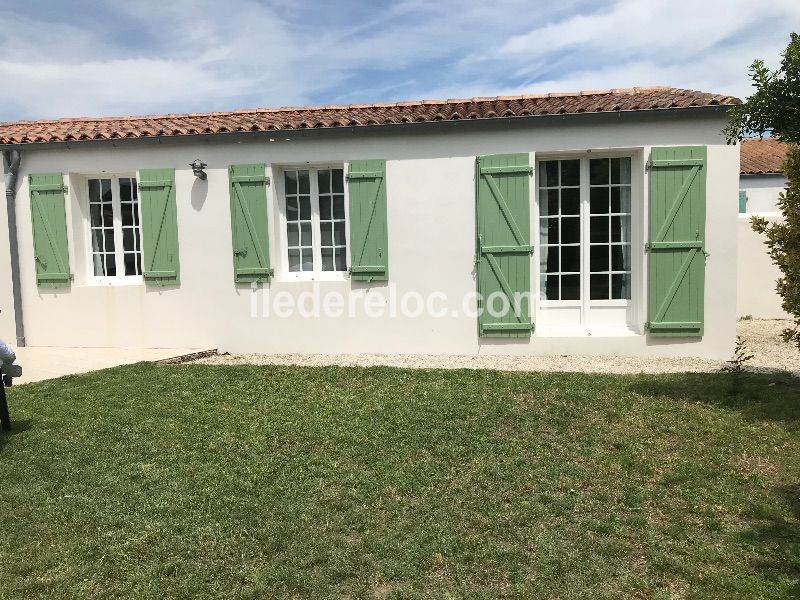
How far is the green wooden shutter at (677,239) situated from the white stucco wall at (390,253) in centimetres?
14

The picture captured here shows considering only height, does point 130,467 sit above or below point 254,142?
below

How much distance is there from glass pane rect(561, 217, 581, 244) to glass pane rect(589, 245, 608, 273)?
232 millimetres

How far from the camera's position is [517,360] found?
22.7 ft

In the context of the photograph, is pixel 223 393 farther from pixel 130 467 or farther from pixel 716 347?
pixel 716 347

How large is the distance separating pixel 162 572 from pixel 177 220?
5.72m

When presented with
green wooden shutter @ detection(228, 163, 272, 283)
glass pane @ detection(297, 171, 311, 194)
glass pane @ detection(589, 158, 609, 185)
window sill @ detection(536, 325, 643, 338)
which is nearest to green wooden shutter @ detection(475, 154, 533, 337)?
window sill @ detection(536, 325, 643, 338)

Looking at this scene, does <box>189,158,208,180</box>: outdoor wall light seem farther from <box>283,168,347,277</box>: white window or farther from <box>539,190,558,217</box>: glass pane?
<box>539,190,558,217</box>: glass pane

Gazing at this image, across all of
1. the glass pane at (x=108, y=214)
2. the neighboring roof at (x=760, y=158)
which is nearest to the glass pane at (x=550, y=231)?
the glass pane at (x=108, y=214)

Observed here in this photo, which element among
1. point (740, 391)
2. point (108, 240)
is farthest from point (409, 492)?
point (108, 240)

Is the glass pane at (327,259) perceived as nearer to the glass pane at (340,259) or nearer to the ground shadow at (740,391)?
the glass pane at (340,259)

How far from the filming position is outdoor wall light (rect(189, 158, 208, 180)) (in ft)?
24.1

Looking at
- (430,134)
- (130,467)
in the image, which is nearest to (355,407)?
(130,467)

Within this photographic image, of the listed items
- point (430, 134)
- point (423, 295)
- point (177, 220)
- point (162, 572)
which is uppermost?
point (430, 134)

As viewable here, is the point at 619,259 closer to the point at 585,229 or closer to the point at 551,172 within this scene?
the point at 585,229
